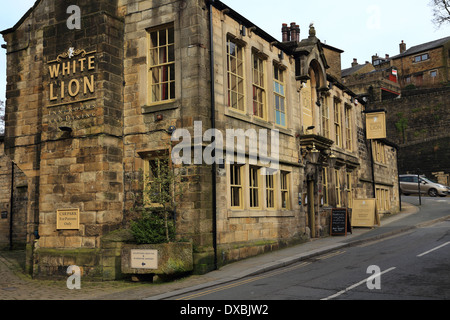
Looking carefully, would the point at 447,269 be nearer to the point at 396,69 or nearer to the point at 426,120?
the point at 426,120

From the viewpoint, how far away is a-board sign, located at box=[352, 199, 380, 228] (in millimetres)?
20906

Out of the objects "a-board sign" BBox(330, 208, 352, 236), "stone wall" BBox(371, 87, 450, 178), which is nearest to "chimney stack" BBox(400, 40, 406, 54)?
"stone wall" BBox(371, 87, 450, 178)

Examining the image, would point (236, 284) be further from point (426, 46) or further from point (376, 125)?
point (426, 46)

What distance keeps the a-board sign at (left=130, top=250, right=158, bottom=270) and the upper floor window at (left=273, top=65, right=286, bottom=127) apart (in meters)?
7.50

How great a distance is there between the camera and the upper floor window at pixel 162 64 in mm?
12953

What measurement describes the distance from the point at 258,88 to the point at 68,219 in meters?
7.43

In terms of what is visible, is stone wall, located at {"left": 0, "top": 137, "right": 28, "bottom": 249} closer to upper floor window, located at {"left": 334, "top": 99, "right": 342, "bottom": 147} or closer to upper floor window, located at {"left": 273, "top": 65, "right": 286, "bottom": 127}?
upper floor window, located at {"left": 273, "top": 65, "right": 286, "bottom": 127}

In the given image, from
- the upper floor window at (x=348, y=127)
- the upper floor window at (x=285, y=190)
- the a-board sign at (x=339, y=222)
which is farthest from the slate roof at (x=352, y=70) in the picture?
the upper floor window at (x=285, y=190)

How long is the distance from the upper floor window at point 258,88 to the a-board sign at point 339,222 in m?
6.35

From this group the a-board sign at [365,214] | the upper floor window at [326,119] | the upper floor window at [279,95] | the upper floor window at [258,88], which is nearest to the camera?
the upper floor window at [258,88]

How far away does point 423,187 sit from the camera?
34375 mm

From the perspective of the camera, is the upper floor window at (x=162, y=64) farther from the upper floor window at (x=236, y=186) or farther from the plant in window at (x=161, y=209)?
the upper floor window at (x=236, y=186)

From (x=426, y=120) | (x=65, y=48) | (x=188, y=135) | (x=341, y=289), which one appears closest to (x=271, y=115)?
(x=188, y=135)

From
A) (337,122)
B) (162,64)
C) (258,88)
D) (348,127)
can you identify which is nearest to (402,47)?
(348,127)
